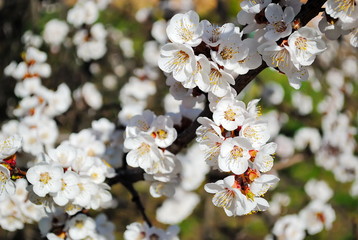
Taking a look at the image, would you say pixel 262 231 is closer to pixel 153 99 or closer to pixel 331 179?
pixel 331 179

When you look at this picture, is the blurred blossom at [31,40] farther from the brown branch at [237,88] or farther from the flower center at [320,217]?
the flower center at [320,217]

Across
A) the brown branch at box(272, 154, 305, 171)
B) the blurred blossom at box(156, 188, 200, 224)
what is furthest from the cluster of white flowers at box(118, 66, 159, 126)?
the brown branch at box(272, 154, 305, 171)

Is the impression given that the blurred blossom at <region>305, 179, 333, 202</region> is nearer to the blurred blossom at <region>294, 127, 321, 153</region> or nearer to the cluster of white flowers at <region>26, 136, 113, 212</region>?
the blurred blossom at <region>294, 127, 321, 153</region>

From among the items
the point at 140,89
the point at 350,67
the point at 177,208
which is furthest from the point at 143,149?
the point at 350,67

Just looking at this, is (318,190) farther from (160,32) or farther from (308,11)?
(308,11)

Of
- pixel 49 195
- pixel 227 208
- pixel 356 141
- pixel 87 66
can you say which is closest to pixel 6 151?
pixel 49 195

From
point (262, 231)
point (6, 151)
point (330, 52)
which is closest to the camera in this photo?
point (6, 151)
